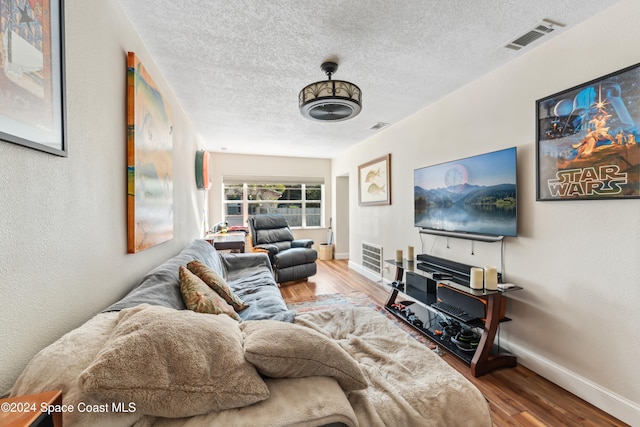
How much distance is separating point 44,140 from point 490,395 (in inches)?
107

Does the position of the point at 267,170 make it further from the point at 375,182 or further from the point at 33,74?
the point at 33,74

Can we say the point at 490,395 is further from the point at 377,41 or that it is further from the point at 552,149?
the point at 377,41

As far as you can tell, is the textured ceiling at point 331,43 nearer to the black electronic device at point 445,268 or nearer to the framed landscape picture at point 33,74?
the framed landscape picture at point 33,74

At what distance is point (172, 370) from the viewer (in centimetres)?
68

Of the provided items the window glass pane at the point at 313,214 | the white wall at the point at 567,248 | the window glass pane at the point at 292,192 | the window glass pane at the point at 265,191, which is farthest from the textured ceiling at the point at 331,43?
the window glass pane at the point at 313,214

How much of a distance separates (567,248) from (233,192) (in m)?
5.56

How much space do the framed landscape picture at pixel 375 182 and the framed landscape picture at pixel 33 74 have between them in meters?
3.52

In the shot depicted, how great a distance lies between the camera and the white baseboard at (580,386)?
4.87ft

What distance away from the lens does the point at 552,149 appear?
1838mm

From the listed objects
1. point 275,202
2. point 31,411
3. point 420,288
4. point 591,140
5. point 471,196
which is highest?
point 591,140

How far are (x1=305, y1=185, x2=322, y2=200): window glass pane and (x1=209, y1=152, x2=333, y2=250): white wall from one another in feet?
0.62

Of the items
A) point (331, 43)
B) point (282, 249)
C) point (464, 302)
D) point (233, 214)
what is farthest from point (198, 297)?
point (233, 214)

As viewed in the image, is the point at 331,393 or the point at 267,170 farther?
the point at 267,170

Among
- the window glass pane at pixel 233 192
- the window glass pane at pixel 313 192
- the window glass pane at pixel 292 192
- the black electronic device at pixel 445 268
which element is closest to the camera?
the black electronic device at pixel 445 268
